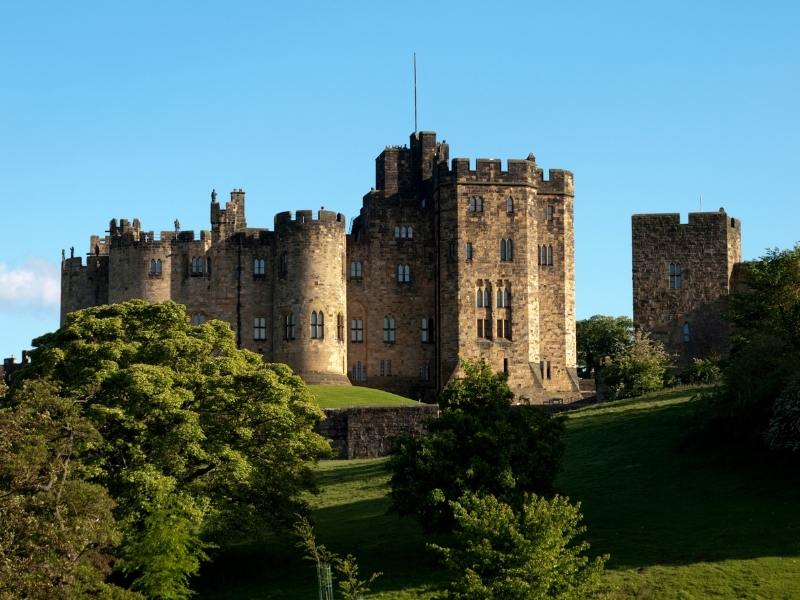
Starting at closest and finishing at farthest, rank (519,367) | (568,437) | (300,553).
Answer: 1. (300,553)
2. (568,437)
3. (519,367)

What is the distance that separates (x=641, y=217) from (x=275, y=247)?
2239 centimetres

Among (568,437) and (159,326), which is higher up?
(159,326)

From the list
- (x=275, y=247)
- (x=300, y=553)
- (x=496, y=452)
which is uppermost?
(x=275, y=247)

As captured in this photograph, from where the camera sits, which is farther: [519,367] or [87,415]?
[519,367]

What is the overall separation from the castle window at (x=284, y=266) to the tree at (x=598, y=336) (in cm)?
2951

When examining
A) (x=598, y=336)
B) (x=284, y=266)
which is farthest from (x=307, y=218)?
(x=598, y=336)

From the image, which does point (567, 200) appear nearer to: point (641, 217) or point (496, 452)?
point (641, 217)

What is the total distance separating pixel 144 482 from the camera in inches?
2003

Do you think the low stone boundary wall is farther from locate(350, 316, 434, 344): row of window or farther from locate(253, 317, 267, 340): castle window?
locate(350, 316, 434, 344): row of window

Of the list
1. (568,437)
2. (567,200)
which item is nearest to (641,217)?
(567,200)

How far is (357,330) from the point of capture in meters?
96.3

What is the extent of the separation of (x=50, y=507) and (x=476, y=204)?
52.1m

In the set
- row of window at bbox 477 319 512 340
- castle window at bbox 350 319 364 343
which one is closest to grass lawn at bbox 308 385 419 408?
castle window at bbox 350 319 364 343

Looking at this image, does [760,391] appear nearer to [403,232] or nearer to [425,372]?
[425,372]
